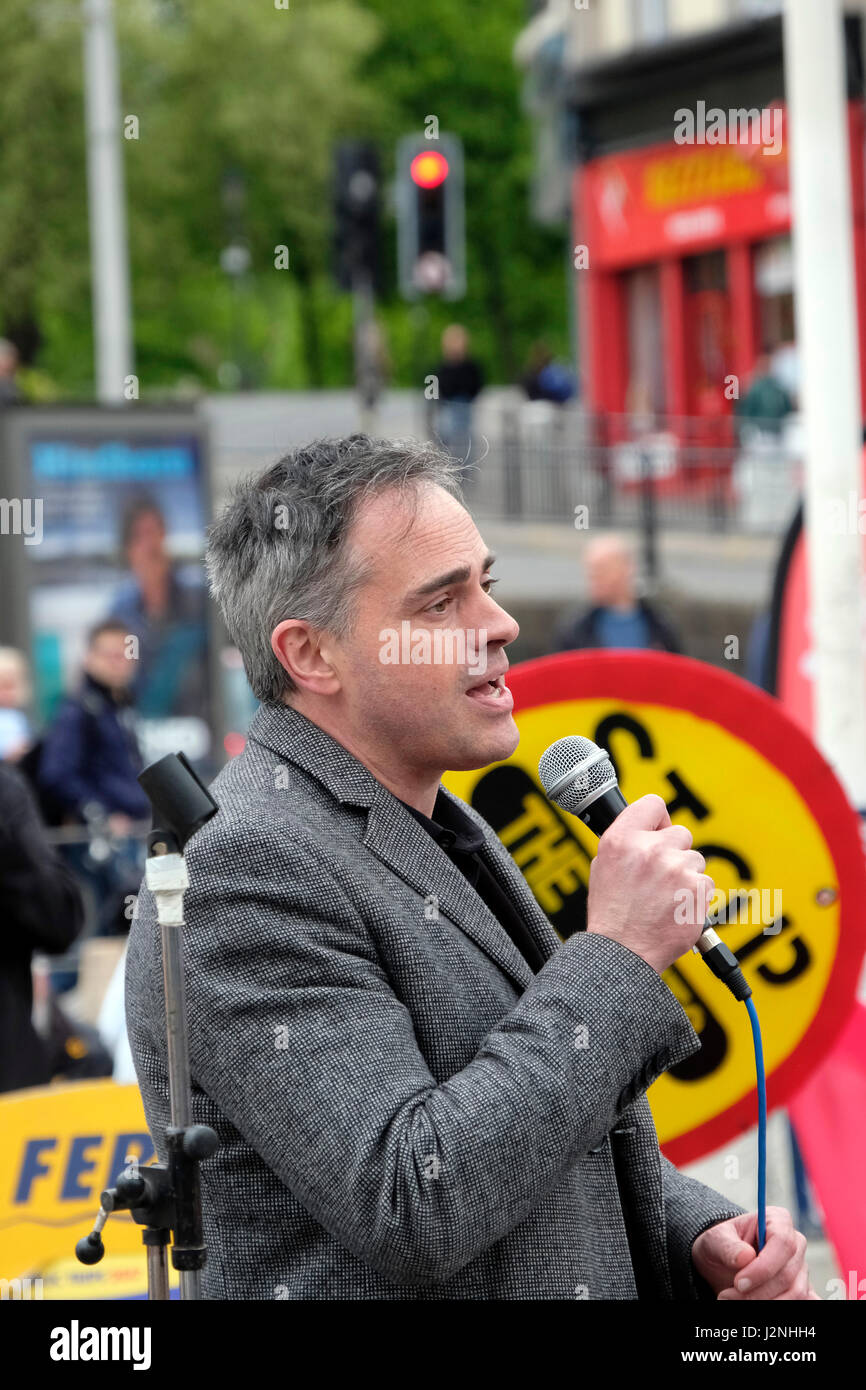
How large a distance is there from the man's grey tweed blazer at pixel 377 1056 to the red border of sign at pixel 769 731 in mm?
1246

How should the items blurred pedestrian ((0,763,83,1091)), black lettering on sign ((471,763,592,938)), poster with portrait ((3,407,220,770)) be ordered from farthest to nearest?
1. poster with portrait ((3,407,220,770))
2. blurred pedestrian ((0,763,83,1091))
3. black lettering on sign ((471,763,592,938))

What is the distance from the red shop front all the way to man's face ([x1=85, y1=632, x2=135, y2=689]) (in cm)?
1541

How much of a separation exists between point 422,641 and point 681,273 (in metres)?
24.9

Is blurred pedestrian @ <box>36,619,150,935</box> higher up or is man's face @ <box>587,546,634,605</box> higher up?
man's face @ <box>587,546,634,605</box>

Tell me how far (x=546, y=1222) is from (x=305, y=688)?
675mm

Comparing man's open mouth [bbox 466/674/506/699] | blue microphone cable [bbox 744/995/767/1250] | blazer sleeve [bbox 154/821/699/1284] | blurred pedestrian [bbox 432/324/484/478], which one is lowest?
blue microphone cable [bbox 744/995/767/1250]

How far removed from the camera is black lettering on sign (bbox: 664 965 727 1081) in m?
3.38

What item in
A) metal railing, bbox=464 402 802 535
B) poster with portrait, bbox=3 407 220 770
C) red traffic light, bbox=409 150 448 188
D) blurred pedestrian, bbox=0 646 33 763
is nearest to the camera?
blurred pedestrian, bbox=0 646 33 763

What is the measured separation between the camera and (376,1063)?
198 cm

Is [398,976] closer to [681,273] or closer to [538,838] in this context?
[538,838]

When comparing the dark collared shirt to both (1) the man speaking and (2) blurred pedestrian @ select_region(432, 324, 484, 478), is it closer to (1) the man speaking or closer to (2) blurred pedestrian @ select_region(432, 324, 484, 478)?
(1) the man speaking

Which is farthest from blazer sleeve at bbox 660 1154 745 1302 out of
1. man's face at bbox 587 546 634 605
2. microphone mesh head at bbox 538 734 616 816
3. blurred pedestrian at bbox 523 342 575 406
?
blurred pedestrian at bbox 523 342 575 406

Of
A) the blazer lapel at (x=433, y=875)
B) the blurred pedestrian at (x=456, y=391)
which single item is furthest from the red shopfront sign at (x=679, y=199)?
the blazer lapel at (x=433, y=875)

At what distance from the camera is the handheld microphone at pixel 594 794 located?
7.48 feet
